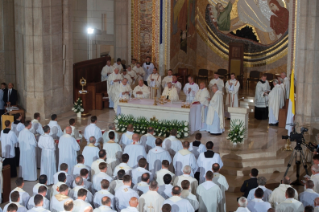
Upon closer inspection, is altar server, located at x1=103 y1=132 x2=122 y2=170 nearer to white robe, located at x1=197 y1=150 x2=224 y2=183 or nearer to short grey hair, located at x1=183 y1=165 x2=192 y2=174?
white robe, located at x1=197 y1=150 x2=224 y2=183

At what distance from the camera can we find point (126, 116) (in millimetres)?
16734

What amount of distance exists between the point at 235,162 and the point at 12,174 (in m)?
5.91

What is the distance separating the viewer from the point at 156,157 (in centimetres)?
1287

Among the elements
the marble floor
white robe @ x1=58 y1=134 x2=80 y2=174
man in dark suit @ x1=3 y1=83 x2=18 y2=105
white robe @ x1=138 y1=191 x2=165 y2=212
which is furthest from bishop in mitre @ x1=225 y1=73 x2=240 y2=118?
white robe @ x1=138 y1=191 x2=165 y2=212

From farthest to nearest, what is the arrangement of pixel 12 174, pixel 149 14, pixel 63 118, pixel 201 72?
1. pixel 201 72
2. pixel 149 14
3. pixel 63 118
4. pixel 12 174

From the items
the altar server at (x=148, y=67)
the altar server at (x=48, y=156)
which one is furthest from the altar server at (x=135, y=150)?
the altar server at (x=148, y=67)

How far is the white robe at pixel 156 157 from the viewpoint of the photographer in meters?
12.8

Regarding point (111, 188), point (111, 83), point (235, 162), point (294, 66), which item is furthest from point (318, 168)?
point (111, 83)

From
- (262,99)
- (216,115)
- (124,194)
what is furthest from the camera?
(262,99)

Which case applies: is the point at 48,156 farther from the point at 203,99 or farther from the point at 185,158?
the point at 203,99

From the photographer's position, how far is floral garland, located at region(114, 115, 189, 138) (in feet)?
52.4

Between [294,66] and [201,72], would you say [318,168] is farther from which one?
[201,72]

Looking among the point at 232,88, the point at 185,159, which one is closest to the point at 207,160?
the point at 185,159

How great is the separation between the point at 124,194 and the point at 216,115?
692 centimetres
